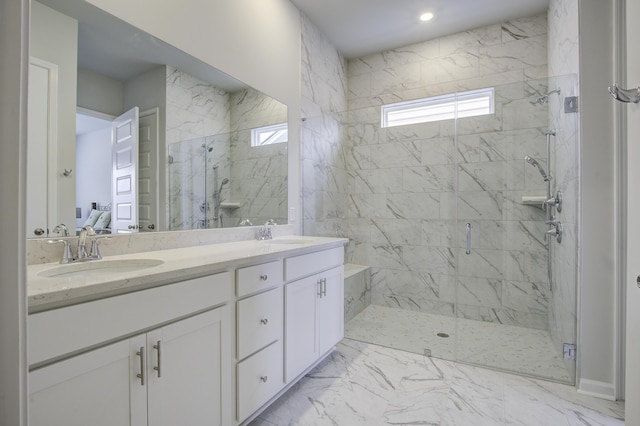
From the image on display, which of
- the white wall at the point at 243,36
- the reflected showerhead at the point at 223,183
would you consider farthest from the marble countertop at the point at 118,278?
the white wall at the point at 243,36

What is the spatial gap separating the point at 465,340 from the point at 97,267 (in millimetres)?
2641

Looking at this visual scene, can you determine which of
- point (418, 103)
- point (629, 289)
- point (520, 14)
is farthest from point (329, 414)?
point (520, 14)

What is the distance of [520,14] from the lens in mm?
2961

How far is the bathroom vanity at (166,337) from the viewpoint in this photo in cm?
85

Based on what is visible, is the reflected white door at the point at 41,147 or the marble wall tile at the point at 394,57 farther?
the marble wall tile at the point at 394,57

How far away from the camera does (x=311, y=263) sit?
1.98 metres

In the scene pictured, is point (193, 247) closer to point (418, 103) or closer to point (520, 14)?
point (418, 103)

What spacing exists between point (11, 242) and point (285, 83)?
8.53 feet

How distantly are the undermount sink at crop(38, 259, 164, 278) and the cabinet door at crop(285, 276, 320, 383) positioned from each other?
0.73m

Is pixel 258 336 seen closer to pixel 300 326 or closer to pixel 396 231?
pixel 300 326

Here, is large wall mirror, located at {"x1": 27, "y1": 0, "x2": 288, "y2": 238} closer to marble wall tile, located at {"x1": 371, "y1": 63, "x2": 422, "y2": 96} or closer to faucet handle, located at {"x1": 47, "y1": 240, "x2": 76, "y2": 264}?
faucet handle, located at {"x1": 47, "y1": 240, "x2": 76, "y2": 264}

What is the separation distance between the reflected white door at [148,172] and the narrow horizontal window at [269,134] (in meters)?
0.86

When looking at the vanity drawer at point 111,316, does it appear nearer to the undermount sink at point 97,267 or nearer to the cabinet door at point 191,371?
the cabinet door at point 191,371

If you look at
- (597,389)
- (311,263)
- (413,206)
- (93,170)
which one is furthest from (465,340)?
(93,170)
